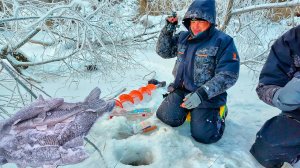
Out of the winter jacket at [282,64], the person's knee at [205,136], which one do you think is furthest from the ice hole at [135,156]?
the winter jacket at [282,64]

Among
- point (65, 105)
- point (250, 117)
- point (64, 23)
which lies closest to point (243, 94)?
point (250, 117)

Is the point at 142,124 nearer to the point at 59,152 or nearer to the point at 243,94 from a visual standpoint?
the point at 59,152

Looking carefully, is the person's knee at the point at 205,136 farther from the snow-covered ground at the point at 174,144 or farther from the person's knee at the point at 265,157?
the person's knee at the point at 265,157

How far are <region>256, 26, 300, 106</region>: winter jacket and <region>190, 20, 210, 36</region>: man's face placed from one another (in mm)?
579

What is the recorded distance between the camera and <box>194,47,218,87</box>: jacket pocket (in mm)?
2450

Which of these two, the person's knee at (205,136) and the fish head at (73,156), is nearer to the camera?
the fish head at (73,156)

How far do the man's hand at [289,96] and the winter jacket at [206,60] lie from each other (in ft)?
1.58

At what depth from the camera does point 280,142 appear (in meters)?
2.03

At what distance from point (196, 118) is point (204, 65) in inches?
16.4

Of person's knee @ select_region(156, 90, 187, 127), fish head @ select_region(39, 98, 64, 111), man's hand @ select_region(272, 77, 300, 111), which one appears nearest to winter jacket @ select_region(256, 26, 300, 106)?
man's hand @ select_region(272, 77, 300, 111)

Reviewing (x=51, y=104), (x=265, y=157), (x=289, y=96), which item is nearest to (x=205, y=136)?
(x=265, y=157)

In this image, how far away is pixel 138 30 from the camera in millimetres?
4543

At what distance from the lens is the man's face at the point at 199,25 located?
96.7 inches

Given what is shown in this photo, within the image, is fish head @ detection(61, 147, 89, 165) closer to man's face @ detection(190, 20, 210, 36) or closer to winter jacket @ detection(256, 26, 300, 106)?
winter jacket @ detection(256, 26, 300, 106)
